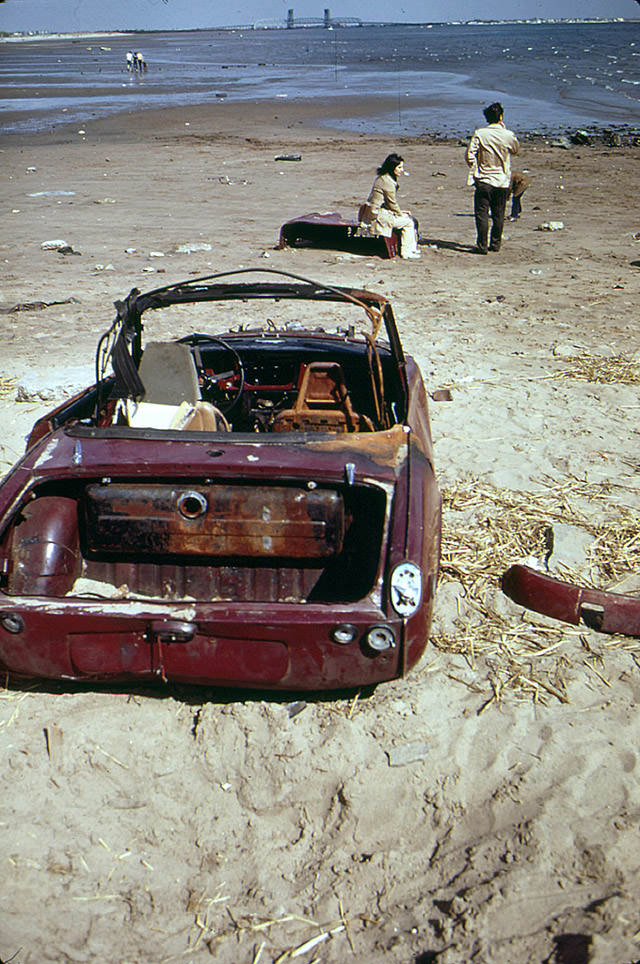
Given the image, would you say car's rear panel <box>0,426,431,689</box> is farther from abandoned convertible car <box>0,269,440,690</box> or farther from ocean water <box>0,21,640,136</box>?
ocean water <box>0,21,640,136</box>

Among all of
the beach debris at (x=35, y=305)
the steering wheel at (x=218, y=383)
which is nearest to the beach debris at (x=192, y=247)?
the beach debris at (x=35, y=305)

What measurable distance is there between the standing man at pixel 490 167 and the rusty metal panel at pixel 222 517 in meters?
9.39

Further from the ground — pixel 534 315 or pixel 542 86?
pixel 542 86

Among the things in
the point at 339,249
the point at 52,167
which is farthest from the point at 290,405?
the point at 52,167

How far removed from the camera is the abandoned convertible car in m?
3.07

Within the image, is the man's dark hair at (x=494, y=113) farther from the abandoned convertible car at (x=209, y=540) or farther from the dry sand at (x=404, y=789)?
the abandoned convertible car at (x=209, y=540)

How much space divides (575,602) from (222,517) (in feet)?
6.09

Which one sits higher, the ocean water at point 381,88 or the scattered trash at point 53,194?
the ocean water at point 381,88

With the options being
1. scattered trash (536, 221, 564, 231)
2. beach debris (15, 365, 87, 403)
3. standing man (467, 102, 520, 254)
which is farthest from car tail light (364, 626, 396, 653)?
scattered trash (536, 221, 564, 231)

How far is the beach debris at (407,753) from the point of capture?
10.6 ft

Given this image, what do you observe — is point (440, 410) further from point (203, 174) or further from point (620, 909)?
point (203, 174)

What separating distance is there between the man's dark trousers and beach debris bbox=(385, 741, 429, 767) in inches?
389

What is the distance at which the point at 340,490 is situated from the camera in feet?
11.4

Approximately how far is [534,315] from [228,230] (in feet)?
19.3
